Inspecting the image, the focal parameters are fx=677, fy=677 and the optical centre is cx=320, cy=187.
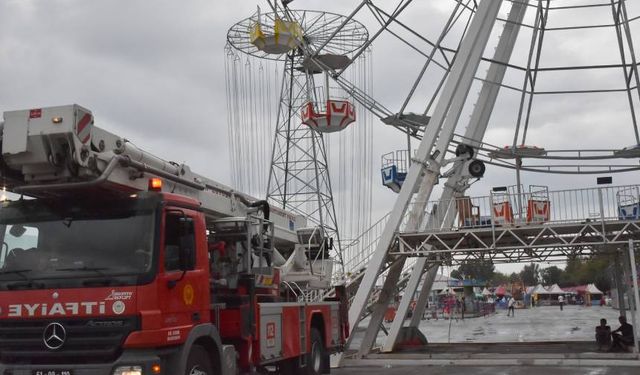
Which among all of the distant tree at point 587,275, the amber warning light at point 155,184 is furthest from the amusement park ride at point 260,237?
the distant tree at point 587,275

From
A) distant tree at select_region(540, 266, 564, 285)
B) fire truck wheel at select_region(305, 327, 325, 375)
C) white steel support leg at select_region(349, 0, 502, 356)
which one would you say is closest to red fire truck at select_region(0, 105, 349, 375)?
fire truck wheel at select_region(305, 327, 325, 375)

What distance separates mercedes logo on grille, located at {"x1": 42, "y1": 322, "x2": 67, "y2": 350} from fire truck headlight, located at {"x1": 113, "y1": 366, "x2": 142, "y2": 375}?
2.72ft

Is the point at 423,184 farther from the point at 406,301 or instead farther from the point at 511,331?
the point at 511,331

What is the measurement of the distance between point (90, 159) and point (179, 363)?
278 centimetres

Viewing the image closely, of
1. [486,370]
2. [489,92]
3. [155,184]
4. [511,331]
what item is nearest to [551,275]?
[511,331]

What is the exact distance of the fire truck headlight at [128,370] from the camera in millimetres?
7914

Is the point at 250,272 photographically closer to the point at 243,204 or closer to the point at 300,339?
the point at 243,204

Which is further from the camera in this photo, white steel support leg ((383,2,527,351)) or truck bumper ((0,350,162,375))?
white steel support leg ((383,2,527,351))

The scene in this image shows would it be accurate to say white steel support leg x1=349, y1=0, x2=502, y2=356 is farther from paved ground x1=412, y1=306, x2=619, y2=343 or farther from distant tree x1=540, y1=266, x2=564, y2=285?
distant tree x1=540, y1=266, x2=564, y2=285

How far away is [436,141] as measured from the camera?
64.0 feet

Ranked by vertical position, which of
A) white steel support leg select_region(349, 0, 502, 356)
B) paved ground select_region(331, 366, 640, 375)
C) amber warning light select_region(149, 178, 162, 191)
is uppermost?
white steel support leg select_region(349, 0, 502, 356)

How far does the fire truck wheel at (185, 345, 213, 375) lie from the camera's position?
9.00m

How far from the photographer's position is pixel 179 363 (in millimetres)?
8531

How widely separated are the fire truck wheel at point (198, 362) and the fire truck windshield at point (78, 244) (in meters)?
1.52
